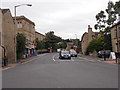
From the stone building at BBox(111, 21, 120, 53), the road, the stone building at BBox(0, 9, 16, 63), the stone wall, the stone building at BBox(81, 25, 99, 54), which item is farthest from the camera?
the stone building at BBox(81, 25, 99, 54)

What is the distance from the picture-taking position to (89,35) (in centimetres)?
6444

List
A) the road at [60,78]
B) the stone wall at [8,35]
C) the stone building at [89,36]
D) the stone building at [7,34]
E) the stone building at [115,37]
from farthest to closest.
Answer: the stone building at [89,36], the stone building at [115,37], the stone wall at [8,35], the stone building at [7,34], the road at [60,78]

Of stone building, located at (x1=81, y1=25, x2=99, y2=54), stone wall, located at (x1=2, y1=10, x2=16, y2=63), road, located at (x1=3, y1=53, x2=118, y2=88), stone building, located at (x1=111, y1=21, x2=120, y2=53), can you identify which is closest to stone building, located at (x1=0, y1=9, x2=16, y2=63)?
stone wall, located at (x1=2, y1=10, x2=16, y2=63)

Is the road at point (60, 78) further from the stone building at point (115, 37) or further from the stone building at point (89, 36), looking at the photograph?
the stone building at point (89, 36)

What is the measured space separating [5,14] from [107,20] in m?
23.8

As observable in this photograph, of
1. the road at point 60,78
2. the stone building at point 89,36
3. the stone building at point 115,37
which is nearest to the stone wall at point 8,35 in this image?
the road at point 60,78

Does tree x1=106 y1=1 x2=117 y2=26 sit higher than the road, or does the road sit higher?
tree x1=106 y1=1 x2=117 y2=26

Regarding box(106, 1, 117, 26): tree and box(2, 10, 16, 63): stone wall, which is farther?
box(106, 1, 117, 26): tree

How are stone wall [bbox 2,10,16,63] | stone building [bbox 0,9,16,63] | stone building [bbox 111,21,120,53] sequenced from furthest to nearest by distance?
1. stone building [bbox 111,21,120,53]
2. stone wall [bbox 2,10,16,63]
3. stone building [bbox 0,9,16,63]

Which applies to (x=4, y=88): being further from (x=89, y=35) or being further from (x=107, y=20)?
(x=89, y=35)

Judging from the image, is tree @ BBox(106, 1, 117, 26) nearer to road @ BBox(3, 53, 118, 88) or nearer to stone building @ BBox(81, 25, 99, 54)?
stone building @ BBox(81, 25, 99, 54)

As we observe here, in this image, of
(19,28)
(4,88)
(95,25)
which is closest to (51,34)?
(19,28)

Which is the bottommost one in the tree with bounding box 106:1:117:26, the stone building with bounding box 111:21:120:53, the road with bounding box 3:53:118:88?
the road with bounding box 3:53:118:88

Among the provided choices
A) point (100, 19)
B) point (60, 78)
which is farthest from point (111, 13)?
point (60, 78)
